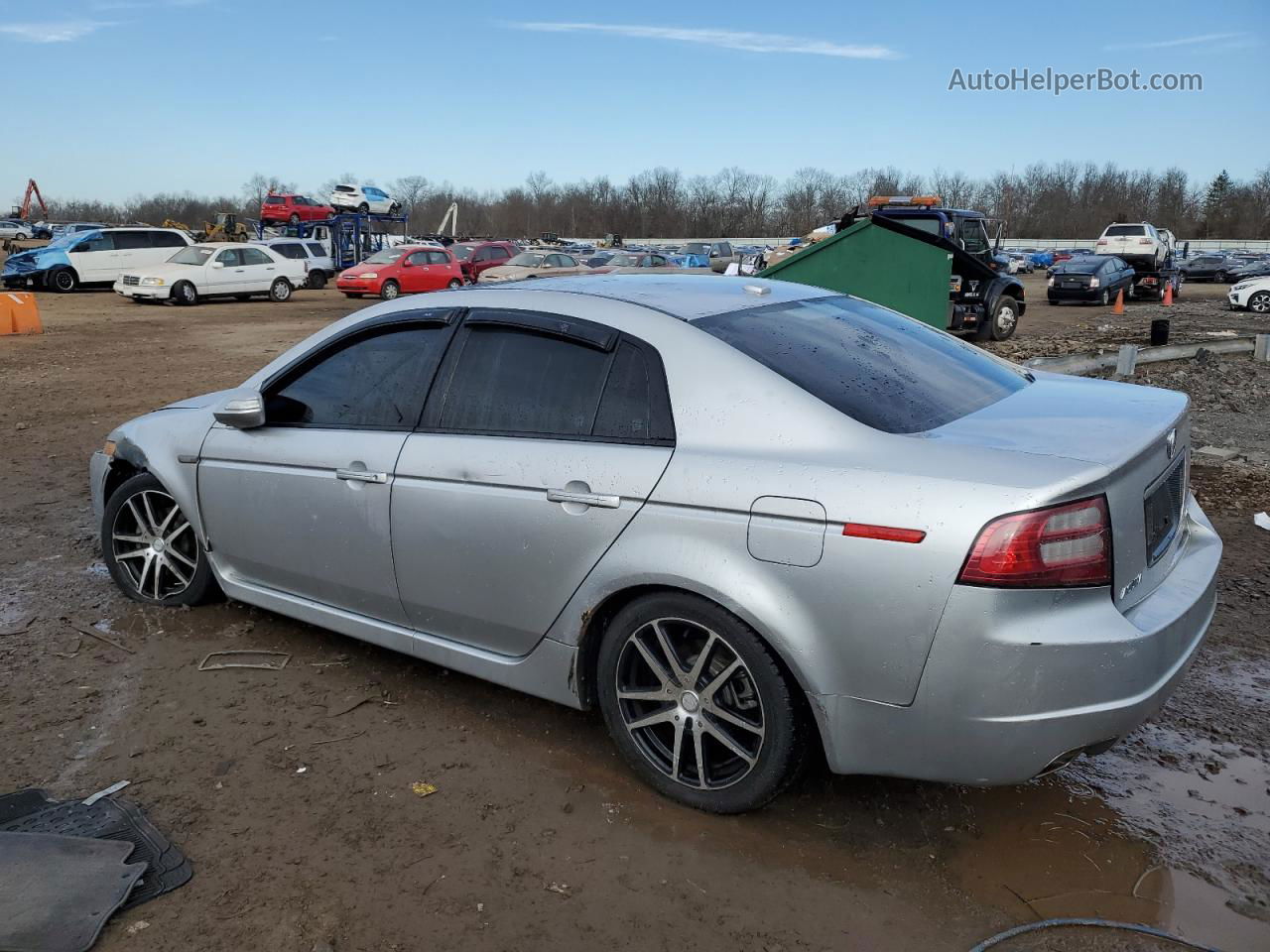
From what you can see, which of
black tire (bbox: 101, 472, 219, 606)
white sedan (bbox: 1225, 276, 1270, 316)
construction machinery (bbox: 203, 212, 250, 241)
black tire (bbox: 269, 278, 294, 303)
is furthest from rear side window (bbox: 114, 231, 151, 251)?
white sedan (bbox: 1225, 276, 1270, 316)

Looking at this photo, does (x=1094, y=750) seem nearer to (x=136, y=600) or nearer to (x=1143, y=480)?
(x=1143, y=480)

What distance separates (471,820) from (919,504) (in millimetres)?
1697

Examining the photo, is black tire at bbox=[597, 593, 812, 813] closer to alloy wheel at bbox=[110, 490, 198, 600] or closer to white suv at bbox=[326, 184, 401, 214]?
alloy wheel at bbox=[110, 490, 198, 600]

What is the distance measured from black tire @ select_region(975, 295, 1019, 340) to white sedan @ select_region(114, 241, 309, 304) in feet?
65.3

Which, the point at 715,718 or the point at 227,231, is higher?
the point at 227,231

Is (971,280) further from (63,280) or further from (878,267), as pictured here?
(63,280)

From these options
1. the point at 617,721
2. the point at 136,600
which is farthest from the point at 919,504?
the point at 136,600

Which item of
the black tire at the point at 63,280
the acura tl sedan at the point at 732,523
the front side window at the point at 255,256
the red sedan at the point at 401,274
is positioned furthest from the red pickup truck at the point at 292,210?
the acura tl sedan at the point at 732,523

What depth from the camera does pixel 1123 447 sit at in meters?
2.76

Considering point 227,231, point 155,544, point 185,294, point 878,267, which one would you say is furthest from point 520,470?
point 227,231

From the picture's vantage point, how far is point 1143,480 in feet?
9.12

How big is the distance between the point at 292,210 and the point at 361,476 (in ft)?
145

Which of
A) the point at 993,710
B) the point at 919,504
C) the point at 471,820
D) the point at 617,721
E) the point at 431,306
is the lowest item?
the point at 471,820

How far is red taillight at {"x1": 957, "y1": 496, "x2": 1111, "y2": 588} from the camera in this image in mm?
2463
